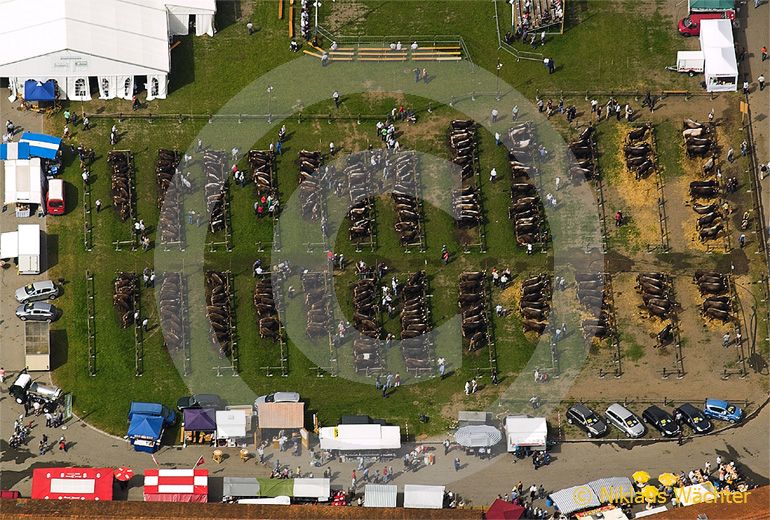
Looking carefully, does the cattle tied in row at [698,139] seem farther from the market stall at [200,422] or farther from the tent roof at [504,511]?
the market stall at [200,422]

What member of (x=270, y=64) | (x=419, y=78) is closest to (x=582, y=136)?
(x=419, y=78)

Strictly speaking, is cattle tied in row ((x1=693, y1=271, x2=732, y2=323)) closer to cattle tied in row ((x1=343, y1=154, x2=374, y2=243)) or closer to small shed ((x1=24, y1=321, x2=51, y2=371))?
cattle tied in row ((x1=343, y1=154, x2=374, y2=243))

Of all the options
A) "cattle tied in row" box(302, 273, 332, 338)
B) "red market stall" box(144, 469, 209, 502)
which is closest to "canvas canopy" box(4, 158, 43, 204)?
"cattle tied in row" box(302, 273, 332, 338)

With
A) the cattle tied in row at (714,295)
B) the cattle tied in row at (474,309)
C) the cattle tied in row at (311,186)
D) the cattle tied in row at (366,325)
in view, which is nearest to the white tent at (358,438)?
the cattle tied in row at (366,325)

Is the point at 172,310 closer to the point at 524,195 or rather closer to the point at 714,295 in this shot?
the point at 524,195

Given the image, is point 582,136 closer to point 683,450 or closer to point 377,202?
point 377,202

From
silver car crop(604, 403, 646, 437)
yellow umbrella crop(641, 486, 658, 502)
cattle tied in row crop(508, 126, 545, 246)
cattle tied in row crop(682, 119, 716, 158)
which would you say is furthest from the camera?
cattle tied in row crop(682, 119, 716, 158)
